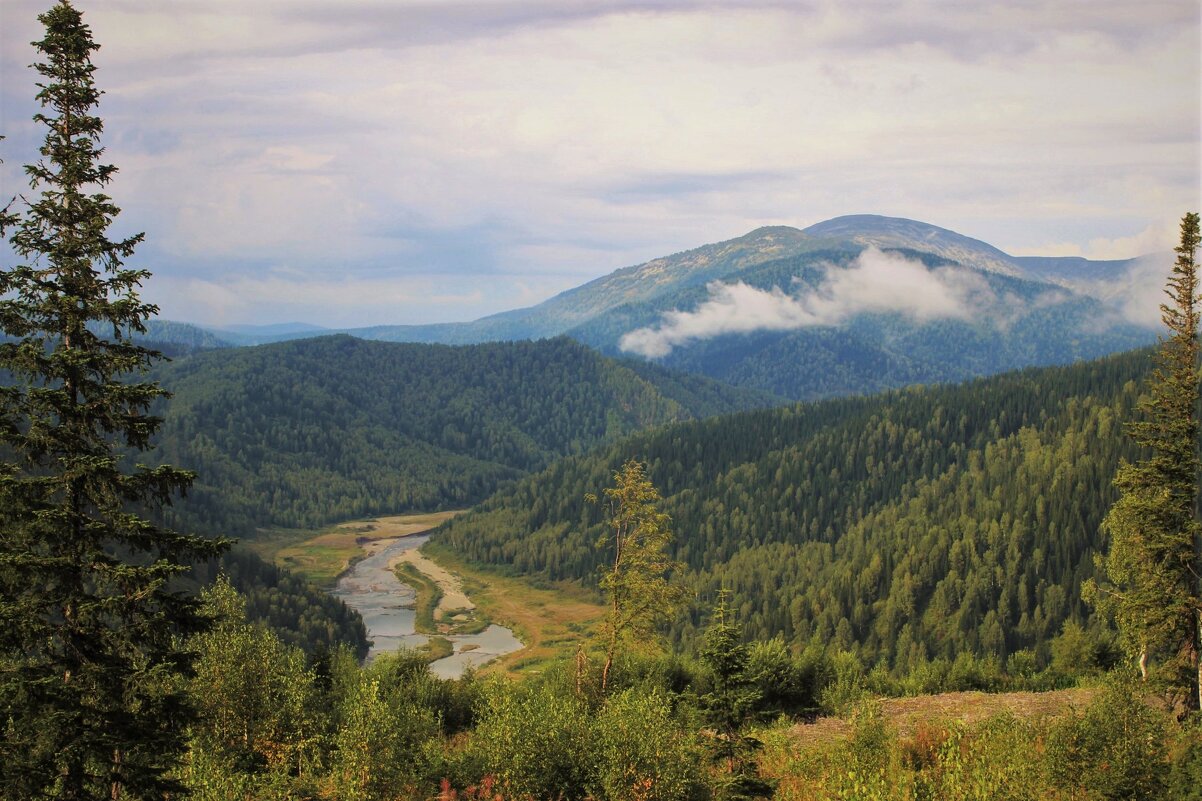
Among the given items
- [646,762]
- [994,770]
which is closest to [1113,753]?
[994,770]

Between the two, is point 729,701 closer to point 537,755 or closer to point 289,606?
point 537,755

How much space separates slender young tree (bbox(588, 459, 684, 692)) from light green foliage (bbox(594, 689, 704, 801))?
20.6 metres

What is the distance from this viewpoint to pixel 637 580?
5475 cm

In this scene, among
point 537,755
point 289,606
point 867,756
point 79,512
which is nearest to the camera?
point 79,512

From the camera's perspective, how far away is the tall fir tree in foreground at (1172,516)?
150 ft

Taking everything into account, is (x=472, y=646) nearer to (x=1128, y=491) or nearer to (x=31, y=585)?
(x=1128, y=491)

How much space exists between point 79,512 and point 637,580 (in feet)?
114

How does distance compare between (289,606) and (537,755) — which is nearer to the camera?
(537,755)

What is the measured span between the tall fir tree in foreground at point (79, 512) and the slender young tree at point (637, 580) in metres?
31.8

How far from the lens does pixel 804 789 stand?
116 feet

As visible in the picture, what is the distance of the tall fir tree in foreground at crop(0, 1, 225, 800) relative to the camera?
24438mm

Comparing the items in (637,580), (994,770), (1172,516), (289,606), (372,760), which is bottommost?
(289,606)

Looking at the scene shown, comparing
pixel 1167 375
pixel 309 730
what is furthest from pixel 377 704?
pixel 1167 375

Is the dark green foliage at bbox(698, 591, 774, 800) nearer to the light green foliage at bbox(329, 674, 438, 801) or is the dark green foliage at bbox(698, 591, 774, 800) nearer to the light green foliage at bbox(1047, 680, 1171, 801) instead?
the light green foliage at bbox(1047, 680, 1171, 801)
